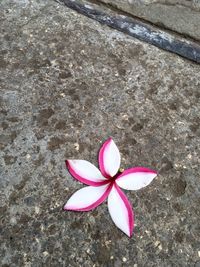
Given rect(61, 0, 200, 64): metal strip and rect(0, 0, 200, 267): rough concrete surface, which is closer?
rect(0, 0, 200, 267): rough concrete surface

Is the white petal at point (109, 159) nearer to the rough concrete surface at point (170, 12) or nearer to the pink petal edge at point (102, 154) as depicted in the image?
the pink petal edge at point (102, 154)

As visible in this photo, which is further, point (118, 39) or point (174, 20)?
point (174, 20)

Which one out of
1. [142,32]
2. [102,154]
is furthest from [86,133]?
[142,32]

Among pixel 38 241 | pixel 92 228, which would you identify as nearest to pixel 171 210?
pixel 92 228

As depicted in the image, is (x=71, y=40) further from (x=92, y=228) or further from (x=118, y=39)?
(x=92, y=228)

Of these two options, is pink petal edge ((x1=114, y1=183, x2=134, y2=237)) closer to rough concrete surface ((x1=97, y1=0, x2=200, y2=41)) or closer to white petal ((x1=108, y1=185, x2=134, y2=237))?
white petal ((x1=108, y1=185, x2=134, y2=237))

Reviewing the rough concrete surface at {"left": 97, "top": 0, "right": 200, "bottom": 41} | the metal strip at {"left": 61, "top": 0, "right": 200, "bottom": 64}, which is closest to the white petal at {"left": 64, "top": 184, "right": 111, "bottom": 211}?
the metal strip at {"left": 61, "top": 0, "right": 200, "bottom": 64}

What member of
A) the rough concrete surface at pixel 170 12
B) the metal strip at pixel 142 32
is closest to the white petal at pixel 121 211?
the metal strip at pixel 142 32
